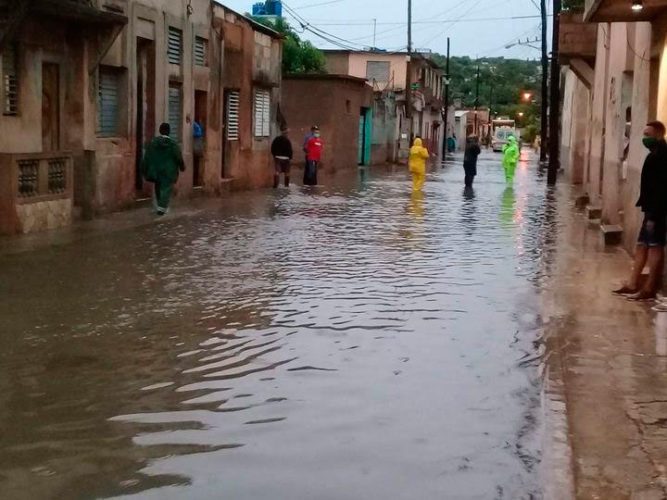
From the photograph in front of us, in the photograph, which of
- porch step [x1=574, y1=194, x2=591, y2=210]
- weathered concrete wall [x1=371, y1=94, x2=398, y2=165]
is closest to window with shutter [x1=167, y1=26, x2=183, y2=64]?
porch step [x1=574, y1=194, x2=591, y2=210]

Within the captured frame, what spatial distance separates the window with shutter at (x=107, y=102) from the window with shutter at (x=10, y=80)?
284cm

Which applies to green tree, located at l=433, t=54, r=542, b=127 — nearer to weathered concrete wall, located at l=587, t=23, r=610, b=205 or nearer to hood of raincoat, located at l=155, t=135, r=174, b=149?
weathered concrete wall, located at l=587, t=23, r=610, b=205

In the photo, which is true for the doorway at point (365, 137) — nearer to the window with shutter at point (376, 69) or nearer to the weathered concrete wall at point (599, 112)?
the window with shutter at point (376, 69)

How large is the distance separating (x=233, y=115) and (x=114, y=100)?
8.15 m

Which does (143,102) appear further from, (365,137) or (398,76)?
(398,76)

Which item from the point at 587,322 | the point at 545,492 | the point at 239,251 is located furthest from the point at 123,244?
the point at 545,492

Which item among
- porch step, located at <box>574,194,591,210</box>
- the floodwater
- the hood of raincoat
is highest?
the hood of raincoat

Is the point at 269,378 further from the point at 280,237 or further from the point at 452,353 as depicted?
the point at 280,237

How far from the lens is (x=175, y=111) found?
74.5ft

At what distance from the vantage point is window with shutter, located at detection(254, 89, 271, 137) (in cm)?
2934

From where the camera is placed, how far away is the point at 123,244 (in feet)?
47.3

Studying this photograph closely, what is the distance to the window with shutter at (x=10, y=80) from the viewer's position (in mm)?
15250

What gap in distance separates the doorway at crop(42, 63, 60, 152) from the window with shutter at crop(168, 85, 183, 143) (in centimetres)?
526

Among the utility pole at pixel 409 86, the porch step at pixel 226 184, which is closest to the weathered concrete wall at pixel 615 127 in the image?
the porch step at pixel 226 184
